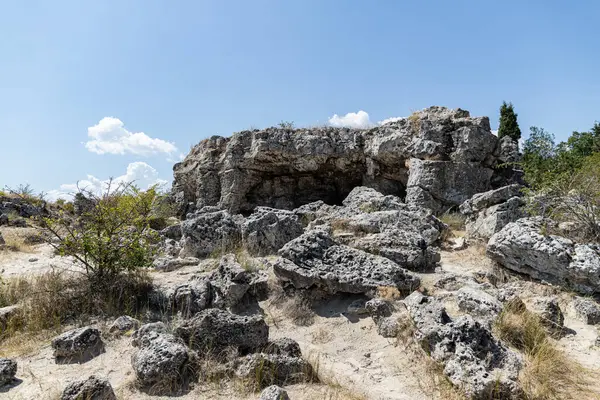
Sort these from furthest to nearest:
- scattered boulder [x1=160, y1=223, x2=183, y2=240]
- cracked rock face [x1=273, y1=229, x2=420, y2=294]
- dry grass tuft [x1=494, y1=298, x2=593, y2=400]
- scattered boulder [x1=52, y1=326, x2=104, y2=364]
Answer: scattered boulder [x1=160, y1=223, x2=183, y2=240]
cracked rock face [x1=273, y1=229, x2=420, y2=294]
scattered boulder [x1=52, y1=326, x2=104, y2=364]
dry grass tuft [x1=494, y1=298, x2=593, y2=400]

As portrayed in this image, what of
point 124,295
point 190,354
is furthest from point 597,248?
point 124,295

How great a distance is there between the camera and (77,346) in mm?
3939

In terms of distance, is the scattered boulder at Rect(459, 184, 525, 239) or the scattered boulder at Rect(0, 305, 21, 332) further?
the scattered boulder at Rect(459, 184, 525, 239)

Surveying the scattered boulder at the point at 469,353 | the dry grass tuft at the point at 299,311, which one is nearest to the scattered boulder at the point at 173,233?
the dry grass tuft at the point at 299,311

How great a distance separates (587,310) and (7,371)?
6.27 metres

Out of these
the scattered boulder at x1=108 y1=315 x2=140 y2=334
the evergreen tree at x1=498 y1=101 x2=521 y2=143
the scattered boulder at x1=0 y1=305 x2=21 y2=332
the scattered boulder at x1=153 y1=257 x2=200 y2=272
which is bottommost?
the scattered boulder at x1=108 y1=315 x2=140 y2=334

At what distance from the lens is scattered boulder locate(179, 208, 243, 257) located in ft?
25.1

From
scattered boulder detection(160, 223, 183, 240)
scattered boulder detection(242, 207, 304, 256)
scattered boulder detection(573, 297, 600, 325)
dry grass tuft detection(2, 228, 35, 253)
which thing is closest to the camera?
scattered boulder detection(573, 297, 600, 325)

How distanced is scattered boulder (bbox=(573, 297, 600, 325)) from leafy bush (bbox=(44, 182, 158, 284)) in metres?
5.89

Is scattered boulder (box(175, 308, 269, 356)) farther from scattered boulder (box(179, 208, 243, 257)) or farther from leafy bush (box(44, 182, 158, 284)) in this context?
scattered boulder (box(179, 208, 243, 257))

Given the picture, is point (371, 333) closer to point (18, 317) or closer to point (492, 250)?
point (492, 250)

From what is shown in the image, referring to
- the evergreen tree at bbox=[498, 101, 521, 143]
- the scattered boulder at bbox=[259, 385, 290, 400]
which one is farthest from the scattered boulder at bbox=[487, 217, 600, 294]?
the evergreen tree at bbox=[498, 101, 521, 143]

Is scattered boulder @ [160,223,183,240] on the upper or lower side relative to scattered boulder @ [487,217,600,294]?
upper

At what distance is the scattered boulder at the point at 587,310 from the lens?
4.36 m
